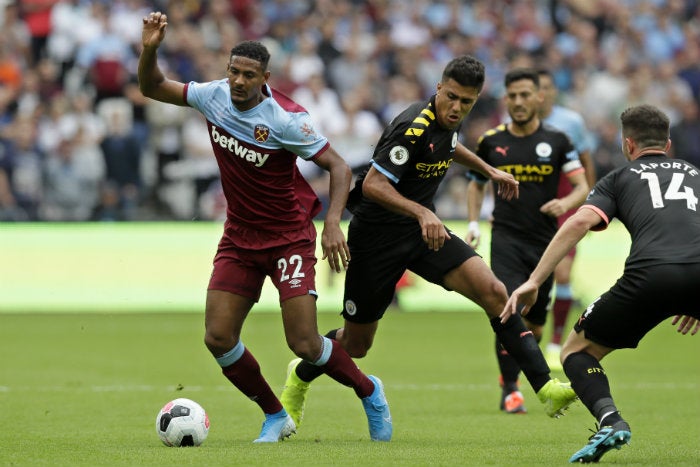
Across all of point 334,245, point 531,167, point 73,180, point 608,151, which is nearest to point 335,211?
point 334,245

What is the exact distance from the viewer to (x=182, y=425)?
25.4ft

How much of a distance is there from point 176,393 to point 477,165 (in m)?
3.57

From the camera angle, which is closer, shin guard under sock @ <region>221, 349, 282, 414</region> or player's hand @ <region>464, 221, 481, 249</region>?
shin guard under sock @ <region>221, 349, 282, 414</region>

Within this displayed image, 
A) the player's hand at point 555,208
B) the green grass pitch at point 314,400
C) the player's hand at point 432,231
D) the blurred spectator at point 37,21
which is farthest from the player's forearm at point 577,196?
the blurred spectator at point 37,21

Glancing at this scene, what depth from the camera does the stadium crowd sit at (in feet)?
63.6

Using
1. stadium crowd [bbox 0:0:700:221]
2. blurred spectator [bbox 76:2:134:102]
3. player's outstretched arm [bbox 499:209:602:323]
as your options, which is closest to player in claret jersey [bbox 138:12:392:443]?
player's outstretched arm [bbox 499:209:602:323]

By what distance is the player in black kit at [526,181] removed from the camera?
10445mm

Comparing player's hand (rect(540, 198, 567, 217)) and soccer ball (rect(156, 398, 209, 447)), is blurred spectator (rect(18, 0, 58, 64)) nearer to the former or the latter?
player's hand (rect(540, 198, 567, 217))

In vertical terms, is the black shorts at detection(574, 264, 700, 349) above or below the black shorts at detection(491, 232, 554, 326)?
above

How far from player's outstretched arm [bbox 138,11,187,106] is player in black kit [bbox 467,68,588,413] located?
3289 mm

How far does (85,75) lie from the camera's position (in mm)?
20781

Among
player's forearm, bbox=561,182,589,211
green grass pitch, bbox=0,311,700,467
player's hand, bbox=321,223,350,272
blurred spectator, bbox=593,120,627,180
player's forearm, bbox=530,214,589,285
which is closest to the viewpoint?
player's forearm, bbox=530,214,589,285

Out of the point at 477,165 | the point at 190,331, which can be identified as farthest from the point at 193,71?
the point at 477,165

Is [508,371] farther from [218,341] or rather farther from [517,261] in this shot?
[218,341]
